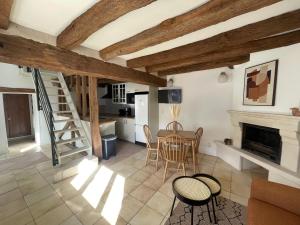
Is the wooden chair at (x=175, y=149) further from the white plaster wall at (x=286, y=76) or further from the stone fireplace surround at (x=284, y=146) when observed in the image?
the white plaster wall at (x=286, y=76)

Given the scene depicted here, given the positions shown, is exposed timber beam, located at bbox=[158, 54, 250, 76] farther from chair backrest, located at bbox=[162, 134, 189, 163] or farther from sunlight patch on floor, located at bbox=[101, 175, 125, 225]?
sunlight patch on floor, located at bbox=[101, 175, 125, 225]

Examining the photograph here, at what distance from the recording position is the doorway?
5.43m

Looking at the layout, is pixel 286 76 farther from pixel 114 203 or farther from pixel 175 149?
pixel 114 203

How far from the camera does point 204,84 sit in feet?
12.7

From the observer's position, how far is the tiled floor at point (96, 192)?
6.16 ft

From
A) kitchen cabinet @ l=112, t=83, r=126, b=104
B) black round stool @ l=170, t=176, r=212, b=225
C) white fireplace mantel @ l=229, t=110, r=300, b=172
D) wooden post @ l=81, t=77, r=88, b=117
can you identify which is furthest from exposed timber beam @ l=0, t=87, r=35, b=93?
white fireplace mantel @ l=229, t=110, r=300, b=172

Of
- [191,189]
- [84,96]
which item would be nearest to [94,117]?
[84,96]

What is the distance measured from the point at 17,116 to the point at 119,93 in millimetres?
4106

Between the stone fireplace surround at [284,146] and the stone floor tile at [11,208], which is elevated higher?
the stone fireplace surround at [284,146]

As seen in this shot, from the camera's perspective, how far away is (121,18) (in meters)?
1.50

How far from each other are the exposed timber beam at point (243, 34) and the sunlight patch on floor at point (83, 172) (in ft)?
8.80

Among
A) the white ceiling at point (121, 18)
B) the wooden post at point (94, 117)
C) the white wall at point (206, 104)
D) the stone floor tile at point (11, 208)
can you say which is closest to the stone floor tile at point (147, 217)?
the stone floor tile at point (11, 208)

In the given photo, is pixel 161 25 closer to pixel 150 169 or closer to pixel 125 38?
pixel 125 38

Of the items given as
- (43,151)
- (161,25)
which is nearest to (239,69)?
(161,25)
